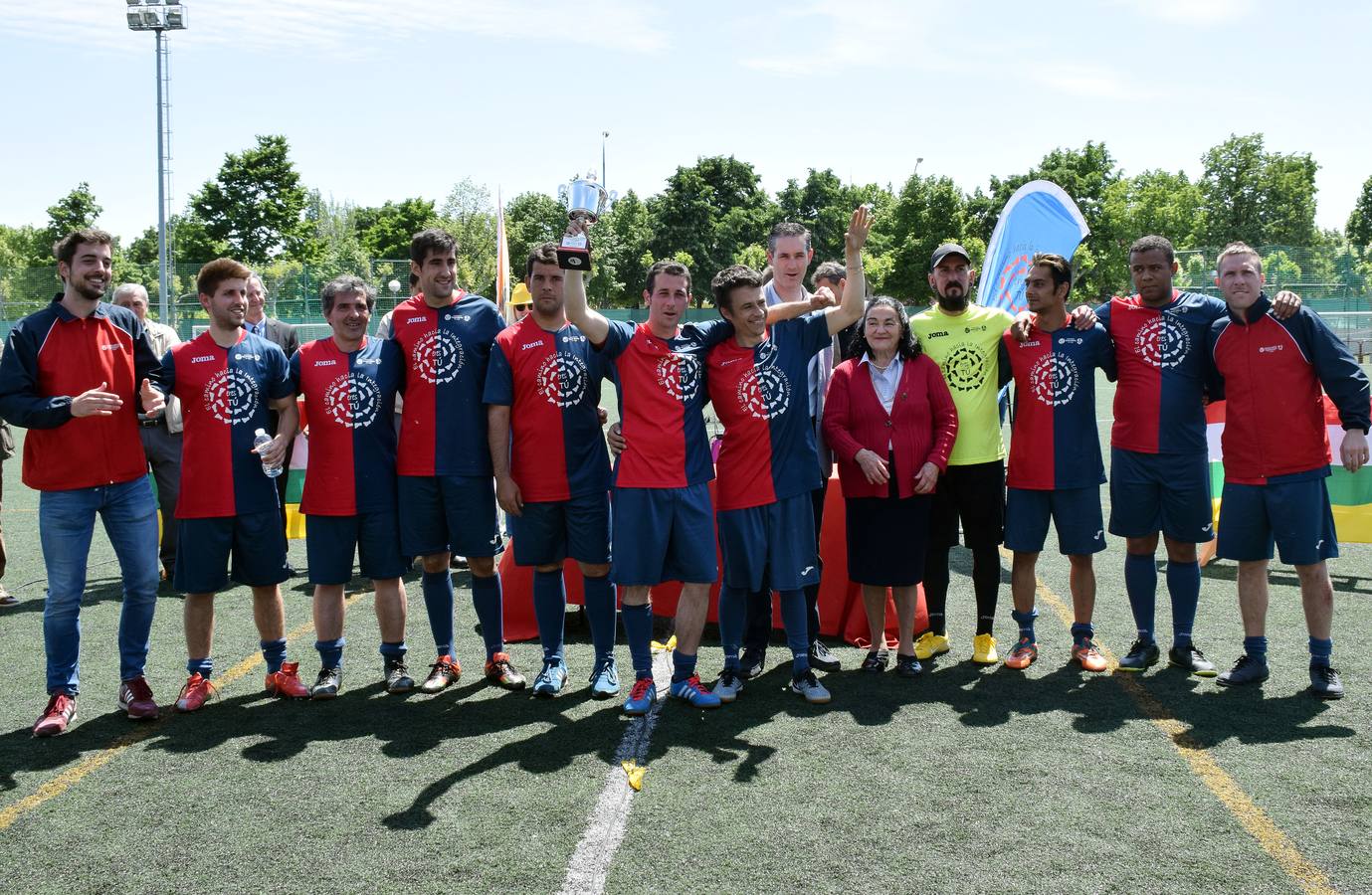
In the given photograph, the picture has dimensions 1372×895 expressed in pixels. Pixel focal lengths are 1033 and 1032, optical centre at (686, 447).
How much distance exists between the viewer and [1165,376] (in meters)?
5.23

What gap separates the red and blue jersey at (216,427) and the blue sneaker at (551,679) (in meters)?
1.56

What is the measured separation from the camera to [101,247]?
462cm

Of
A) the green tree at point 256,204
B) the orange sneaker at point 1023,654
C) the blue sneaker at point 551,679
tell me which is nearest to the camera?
the blue sneaker at point 551,679

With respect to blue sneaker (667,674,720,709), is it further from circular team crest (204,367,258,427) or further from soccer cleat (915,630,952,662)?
circular team crest (204,367,258,427)

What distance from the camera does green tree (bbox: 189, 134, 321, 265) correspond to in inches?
2213

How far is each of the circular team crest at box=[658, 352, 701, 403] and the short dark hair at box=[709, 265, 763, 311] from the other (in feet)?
1.01

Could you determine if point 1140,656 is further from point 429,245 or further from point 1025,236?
point 429,245

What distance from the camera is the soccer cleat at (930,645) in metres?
5.58

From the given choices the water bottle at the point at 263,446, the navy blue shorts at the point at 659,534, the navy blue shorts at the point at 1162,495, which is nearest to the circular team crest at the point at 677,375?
the navy blue shorts at the point at 659,534

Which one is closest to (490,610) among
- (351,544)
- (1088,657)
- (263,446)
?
(351,544)

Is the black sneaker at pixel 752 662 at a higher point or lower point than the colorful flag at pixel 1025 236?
lower

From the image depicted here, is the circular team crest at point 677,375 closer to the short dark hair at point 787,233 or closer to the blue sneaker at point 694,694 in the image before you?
the short dark hair at point 787,233

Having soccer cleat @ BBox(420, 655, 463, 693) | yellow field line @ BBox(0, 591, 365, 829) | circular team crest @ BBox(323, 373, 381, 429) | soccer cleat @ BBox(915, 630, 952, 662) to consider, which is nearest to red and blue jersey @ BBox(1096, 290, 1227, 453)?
soccer cleat @ BBox(915, 630, 952, 662)

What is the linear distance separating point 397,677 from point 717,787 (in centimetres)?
199
